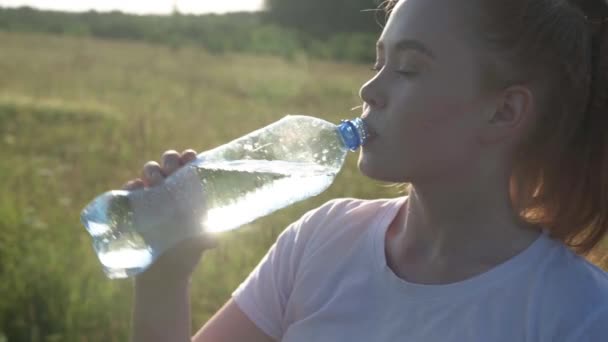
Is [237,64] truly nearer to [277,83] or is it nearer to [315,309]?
[277,83]

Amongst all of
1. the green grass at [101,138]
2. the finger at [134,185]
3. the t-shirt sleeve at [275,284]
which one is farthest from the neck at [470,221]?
the green grass at [101,138]

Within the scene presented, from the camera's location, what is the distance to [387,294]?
151cm

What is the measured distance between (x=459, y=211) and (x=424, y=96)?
0.23 meters

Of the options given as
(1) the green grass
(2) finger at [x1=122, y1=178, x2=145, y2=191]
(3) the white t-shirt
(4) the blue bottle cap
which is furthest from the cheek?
(1) the green grass

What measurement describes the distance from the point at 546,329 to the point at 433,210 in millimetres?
310

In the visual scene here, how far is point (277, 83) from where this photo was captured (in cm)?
1340

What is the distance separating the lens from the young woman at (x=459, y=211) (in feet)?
4.70

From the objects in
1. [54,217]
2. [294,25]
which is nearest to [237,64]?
[294,25]

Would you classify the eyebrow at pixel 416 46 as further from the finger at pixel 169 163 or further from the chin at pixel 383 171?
the finger at pixel 169 163

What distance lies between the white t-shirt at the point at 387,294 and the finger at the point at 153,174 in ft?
0.90

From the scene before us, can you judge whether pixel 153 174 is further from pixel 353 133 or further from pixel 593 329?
pixel 593 329

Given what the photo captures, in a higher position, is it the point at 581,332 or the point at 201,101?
the point at 581,332

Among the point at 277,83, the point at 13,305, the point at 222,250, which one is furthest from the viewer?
the point at 277,83

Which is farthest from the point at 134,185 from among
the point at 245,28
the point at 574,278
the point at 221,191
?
the point at 245,28
